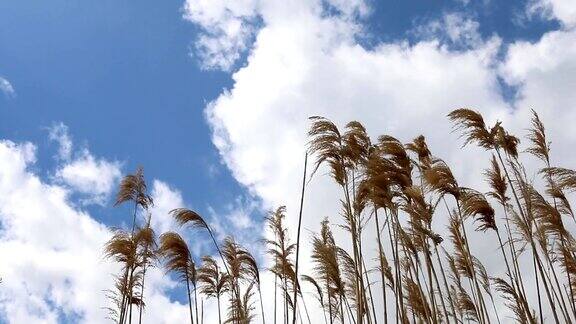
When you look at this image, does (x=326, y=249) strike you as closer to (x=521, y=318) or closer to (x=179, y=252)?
(x=179, y=252)

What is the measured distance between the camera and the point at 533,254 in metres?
7.15

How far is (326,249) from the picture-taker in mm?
7020

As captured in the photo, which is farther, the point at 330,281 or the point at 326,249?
the point at 330,281

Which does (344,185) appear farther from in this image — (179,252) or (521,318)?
(521,318)

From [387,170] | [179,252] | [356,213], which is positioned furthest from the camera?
[179,252]

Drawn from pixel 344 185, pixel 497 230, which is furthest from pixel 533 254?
pixel 344 185

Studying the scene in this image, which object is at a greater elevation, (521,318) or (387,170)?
(387,170)

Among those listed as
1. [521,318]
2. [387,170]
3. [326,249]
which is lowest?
[521,318]

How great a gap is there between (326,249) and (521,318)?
3897mm

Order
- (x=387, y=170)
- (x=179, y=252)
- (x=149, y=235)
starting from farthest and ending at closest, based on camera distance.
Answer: (x=149, y=235) → (x=179, y=252) → (x=387, y=170)

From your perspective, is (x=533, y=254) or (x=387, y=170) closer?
Result: (x=387, y=170)

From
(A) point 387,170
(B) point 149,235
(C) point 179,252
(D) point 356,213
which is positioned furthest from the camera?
(B) point 149,235

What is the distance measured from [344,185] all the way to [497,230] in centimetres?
285

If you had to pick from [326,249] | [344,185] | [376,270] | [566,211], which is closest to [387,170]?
[344,185]
